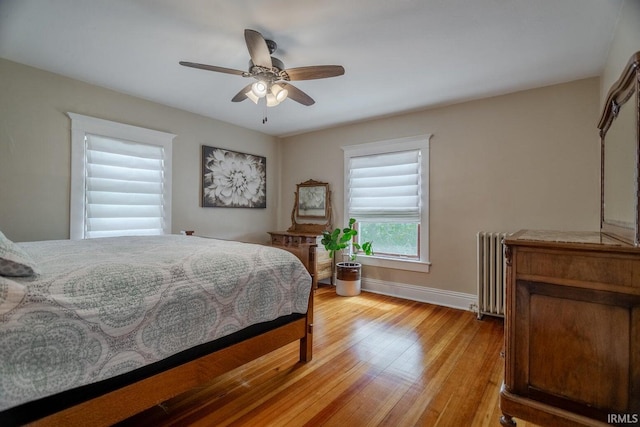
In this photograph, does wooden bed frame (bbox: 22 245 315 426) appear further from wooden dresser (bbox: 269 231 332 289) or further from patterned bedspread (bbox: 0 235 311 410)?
wooden dresser (bbox: 269 231 332 289)

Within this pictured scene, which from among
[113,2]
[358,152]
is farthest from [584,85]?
[113,2]

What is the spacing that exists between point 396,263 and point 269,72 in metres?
2.66

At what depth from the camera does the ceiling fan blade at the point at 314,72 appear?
195cm

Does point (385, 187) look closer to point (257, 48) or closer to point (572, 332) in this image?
point (257, 48)

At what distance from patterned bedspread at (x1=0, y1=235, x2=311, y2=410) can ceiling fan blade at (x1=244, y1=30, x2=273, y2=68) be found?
128 centimetres

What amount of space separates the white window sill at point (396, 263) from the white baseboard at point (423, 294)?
22 cm

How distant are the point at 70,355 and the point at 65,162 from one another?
8.24ft

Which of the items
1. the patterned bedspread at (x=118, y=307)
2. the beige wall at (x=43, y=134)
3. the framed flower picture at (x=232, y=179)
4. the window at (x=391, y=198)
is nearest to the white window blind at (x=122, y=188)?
the beige wall at (x=43, y=134)

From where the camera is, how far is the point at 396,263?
362 centimetres

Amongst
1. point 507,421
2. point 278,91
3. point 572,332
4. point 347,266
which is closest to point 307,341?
A: point 507,421

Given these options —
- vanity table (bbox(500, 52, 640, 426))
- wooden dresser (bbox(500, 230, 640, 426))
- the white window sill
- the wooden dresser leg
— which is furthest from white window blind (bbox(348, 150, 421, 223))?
the wooden dresser leg

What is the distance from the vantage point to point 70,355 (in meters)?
1.02

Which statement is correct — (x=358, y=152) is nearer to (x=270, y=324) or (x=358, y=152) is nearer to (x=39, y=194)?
(x=270, y=324)

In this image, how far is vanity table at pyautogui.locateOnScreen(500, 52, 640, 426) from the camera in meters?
1.12
